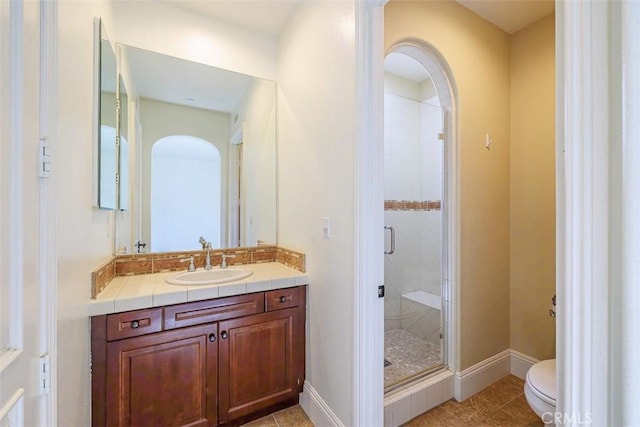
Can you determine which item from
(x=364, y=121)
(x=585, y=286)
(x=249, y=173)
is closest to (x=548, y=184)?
(x=364, y=121)

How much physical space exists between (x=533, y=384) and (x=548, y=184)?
1397 mm

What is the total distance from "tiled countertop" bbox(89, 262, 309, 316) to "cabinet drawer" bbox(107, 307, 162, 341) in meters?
0.04

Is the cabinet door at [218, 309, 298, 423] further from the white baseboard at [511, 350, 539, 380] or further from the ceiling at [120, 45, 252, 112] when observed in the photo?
the white baseboard at [511, 350, 539, 380]

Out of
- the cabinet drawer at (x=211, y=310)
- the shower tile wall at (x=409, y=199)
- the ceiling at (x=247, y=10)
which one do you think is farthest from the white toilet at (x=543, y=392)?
the ceiling at (x=247, y=10)

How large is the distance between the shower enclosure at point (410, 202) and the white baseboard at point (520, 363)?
2.13 feet

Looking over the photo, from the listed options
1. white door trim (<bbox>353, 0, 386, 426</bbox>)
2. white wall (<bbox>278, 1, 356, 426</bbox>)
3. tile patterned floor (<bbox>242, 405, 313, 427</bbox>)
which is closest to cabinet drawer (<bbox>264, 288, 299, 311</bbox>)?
white wall (<bbox>278, 1, 356, 426</bbox>)

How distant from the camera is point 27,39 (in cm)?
66

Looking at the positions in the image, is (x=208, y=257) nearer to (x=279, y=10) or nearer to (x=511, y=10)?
(x=279, y=10)

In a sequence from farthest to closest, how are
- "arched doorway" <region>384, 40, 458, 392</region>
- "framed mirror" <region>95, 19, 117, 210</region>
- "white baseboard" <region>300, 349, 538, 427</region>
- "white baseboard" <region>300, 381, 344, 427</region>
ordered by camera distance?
1. "arched doorway" <region>384, 40, 458, 392</region>
2. "white baseboard" <region>300, 349, 538, 427</region>
3. "white baseboard" <region>300, 381, 344, 427</region>
4. "framed mirror" <region>95, 19, 117, 210</region>

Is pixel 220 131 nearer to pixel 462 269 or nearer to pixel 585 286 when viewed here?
pixel 462 269

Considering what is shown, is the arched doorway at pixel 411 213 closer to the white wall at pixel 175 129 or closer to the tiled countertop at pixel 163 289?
the tiled countertop at pixel 163 289

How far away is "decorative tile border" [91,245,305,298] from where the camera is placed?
168 centimetres

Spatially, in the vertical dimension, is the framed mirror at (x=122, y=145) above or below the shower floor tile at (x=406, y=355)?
above

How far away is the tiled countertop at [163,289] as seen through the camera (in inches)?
51.8
